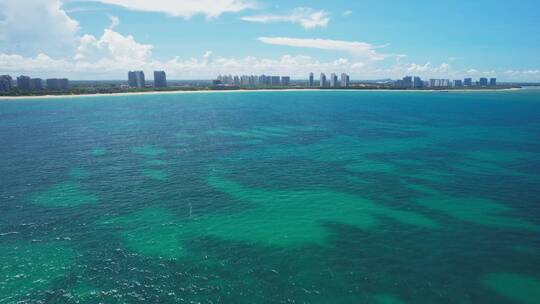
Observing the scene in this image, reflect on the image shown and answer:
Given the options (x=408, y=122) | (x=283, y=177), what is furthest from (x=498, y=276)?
(x=408, y=122)

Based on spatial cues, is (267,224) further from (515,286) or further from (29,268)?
(515,286)

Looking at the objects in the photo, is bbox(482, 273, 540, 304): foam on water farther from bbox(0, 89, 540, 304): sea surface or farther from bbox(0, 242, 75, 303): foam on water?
bbox(0, 242, 75, 303): foam on water

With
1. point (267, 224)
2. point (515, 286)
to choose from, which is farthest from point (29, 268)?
point (515, 286)

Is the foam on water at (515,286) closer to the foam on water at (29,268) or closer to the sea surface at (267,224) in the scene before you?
the sea surface at (267,224)

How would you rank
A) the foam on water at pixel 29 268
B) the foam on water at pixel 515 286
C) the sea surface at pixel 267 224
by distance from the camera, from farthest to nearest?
the sea surface at pixel 267 224 < the foam on water at pixel 515 286 < the foam on water at pixel 29 268

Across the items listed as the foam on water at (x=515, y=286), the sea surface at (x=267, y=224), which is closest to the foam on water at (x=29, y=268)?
the sea surface at (x=267, y=224)

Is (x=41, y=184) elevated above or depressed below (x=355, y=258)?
above

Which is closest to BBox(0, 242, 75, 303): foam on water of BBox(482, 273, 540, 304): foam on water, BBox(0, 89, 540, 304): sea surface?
BBox(0, 89, 540, 304): sea surface

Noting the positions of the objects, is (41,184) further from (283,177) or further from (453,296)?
(453,296)
